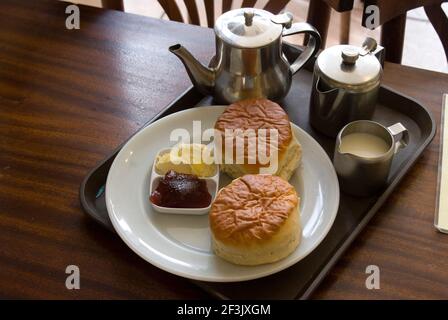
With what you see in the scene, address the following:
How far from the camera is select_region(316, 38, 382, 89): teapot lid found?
2.90ft

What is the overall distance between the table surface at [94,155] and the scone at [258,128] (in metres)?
0.17

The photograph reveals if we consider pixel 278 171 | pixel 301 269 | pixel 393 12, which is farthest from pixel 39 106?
pixel 393 12

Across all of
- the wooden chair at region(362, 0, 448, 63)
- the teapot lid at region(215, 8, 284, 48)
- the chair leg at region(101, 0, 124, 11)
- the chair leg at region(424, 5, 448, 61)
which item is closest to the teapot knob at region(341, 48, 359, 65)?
the teapot lid at region(215, 8, 284, 48)

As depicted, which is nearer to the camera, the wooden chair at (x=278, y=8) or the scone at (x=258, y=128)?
the scone at (x=258, y=128)

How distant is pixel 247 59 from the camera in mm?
919

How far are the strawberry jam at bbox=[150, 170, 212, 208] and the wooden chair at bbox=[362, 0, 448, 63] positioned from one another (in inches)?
21.0

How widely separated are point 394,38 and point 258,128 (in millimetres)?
483

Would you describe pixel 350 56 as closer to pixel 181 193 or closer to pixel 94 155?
pixel 181 193

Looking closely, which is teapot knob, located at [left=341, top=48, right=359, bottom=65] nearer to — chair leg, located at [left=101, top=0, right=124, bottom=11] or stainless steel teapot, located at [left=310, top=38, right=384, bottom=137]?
stainless steel teapot, located at [left=310, top=38, right=384, bottom=137]

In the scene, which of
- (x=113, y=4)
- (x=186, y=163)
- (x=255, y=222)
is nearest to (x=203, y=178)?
(x=186, y=163)

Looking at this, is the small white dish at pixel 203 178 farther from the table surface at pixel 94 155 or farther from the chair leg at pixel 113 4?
the chair leg at pixel 113 4

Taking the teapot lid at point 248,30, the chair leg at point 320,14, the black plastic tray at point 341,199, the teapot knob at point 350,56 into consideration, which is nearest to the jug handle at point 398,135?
the black plastic tray at point 341,199

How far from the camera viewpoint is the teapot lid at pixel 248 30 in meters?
0.90
